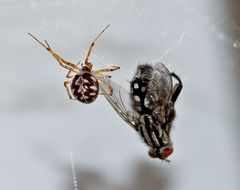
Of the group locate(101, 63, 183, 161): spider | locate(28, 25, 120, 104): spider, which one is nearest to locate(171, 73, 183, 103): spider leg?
locate(101, 63, 183, 161): spider

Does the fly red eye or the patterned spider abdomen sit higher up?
the patterned spider abdomen

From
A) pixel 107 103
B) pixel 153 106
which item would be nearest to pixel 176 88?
pixel 153 106

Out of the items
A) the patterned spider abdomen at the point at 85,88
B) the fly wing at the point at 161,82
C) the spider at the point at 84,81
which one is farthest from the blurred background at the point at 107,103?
the fly wing at the point at 161,82

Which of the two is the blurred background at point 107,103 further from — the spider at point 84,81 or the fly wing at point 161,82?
the fly wing at point 161,82

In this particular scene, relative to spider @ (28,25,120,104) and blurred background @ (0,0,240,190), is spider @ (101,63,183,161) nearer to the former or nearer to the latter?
spider @ (28,25,120,104)

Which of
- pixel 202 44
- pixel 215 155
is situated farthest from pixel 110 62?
pixel 215 155

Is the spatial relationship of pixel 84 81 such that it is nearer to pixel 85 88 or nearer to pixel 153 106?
pixel 85 88
